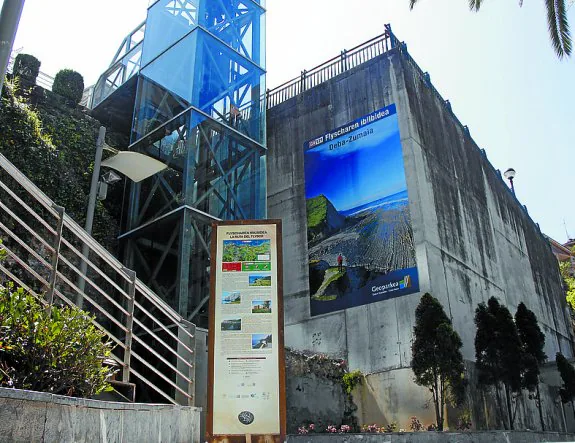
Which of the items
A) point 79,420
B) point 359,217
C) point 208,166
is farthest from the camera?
point 359,217

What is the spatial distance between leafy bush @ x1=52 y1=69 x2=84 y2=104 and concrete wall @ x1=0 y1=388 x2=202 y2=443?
14.5 meters

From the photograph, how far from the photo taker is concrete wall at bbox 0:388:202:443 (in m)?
3.45

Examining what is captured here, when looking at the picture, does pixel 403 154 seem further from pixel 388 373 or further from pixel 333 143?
pixel 388 373

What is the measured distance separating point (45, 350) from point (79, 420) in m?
0.65

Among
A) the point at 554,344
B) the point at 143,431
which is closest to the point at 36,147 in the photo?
the point at 143,431

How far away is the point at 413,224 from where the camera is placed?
51.1 feet

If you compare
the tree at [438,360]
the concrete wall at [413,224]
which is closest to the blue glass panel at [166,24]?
the concrete wall at [413,224]

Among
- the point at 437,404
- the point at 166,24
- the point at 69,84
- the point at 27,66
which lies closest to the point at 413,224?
the point at 437,404

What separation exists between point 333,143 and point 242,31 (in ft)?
15.0

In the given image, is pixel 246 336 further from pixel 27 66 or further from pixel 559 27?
pixel 27 66

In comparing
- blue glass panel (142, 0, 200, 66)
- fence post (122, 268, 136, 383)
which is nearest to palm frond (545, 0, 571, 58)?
blue glass panel (142, 0, 200, 66)

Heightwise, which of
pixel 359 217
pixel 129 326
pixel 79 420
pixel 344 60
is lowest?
pixel 79 420

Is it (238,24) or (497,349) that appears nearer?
(497,349)

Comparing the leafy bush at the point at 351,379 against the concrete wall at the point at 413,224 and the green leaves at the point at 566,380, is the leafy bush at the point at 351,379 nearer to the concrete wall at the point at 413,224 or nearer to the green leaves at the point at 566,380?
the concrete wall at the point at 413,224
